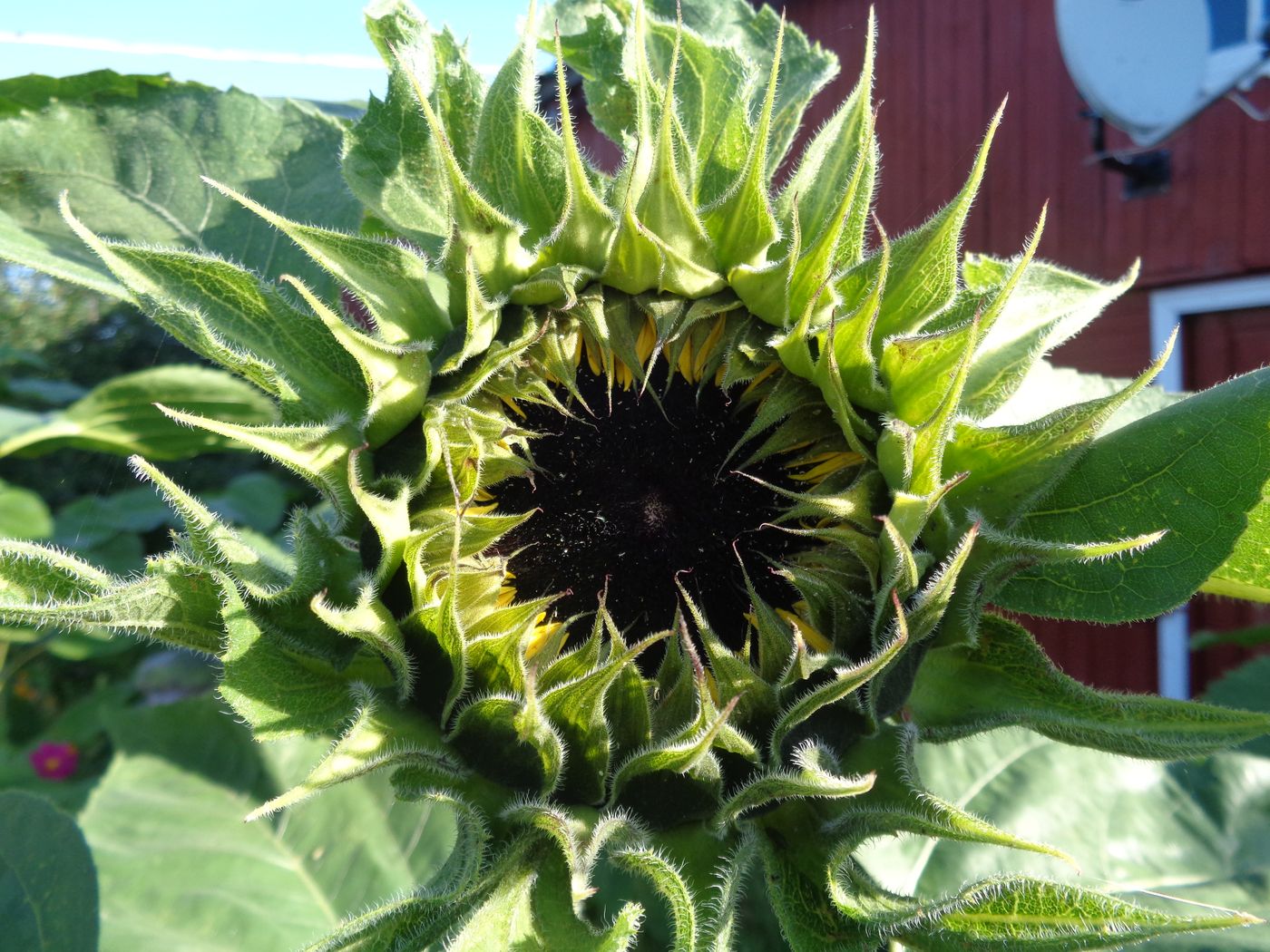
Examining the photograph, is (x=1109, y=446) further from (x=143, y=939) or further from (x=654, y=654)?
(x=143, y=939)

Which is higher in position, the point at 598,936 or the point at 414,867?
the point at 598,936

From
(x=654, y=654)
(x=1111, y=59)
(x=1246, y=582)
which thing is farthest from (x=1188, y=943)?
(x=1111, y=59)

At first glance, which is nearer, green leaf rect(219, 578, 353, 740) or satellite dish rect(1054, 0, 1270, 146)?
green leaf rect(219, 578, 353, 740)

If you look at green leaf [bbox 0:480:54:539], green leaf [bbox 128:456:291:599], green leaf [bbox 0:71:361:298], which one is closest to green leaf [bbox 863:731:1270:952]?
green leaf [bbox 128:456:291:599]

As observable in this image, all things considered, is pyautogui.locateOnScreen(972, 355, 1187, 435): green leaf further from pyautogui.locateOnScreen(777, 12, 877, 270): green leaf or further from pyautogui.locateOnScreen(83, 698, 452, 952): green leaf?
pyautogui.locateOnScreen(83, 698, 452, 952): green leaf

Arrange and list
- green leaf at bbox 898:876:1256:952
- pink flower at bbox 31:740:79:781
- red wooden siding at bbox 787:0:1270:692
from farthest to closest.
A: red wooden siding at bbox 787:0:1270:692 < pink flower at bbox 31:740:79:781 < green leaf at bbox 898:876:1256:952

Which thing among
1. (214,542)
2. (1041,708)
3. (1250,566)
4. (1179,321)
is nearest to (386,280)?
(214,542)
